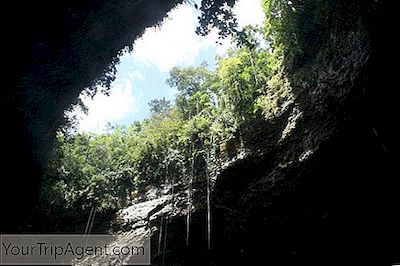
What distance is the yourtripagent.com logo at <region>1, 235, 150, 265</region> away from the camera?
33.9 ft

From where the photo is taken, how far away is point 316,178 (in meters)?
9.85

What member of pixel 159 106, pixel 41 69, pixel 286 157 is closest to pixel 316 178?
pixel 286 157

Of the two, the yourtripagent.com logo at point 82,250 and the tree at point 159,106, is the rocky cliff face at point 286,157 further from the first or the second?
the tree at point 159,106

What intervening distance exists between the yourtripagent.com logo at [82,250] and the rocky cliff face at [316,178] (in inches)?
27.1

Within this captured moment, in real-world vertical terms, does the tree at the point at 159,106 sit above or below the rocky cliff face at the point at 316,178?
above

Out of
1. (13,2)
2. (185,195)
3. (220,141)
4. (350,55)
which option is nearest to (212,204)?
(185,195)

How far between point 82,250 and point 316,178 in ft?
26.9

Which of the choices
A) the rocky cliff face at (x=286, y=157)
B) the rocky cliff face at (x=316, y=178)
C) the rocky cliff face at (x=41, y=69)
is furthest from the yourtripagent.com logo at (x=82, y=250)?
the rocky cliff face at (x=41, y=69)

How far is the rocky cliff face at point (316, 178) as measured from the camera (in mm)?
9078

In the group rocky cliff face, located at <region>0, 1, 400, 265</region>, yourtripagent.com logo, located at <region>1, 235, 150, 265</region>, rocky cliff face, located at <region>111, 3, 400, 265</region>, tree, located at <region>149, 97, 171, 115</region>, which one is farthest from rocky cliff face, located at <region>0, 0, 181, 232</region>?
tree, located at <region>149, 97, 171, 115</region>

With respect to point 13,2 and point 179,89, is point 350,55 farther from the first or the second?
point 179,89

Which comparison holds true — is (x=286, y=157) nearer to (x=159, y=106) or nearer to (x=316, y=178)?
(x=316, y=178)

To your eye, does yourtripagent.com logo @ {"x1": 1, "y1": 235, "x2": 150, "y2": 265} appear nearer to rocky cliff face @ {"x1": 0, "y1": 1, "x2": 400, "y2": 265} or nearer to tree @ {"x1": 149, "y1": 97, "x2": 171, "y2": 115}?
rocky cliff face @ {"x1": 0, "y1": 1, "x2": 400, "y2": 265}

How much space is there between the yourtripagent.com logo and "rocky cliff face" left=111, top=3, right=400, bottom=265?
2.26 feet
